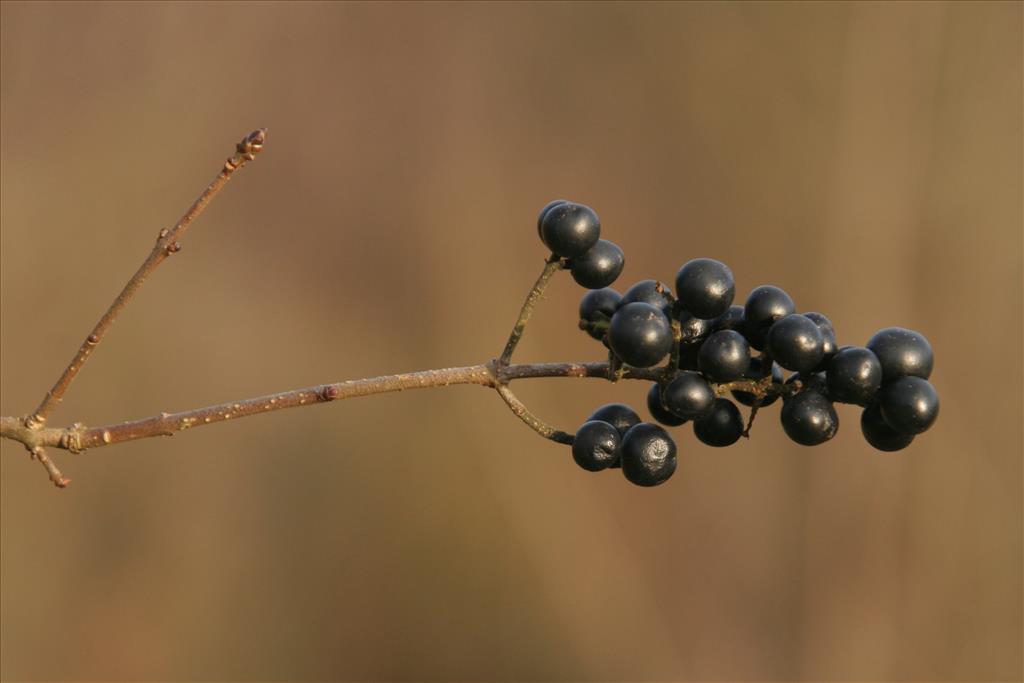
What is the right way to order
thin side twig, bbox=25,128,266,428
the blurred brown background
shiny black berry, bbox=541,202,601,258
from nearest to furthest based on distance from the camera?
thin side twig, bbox=25,128,266,428 → shiny black berry, bbox=541,202,601,258 → the blurred brown background

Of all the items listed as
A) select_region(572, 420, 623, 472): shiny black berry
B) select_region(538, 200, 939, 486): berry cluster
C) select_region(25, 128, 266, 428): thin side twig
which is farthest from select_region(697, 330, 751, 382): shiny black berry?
select_region(25, 128, 266, 428): thin side twig

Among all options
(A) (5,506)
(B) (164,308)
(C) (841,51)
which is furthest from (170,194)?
(C) (841,51)

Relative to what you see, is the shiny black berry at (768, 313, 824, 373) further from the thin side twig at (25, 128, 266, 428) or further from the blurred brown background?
the blurred brown background

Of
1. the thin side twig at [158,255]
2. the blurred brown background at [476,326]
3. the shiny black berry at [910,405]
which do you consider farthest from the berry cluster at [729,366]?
the blurred brown background at [476,326]

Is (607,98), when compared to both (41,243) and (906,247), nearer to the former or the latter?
(906,247)

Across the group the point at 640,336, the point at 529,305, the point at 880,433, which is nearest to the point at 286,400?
the point at 529,305

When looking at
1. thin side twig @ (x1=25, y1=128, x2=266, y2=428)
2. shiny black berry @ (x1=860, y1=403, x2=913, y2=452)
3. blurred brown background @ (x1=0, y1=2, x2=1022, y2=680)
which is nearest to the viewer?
thin side twig @ (x1=25, y1=128, x2=266, y2=428)
